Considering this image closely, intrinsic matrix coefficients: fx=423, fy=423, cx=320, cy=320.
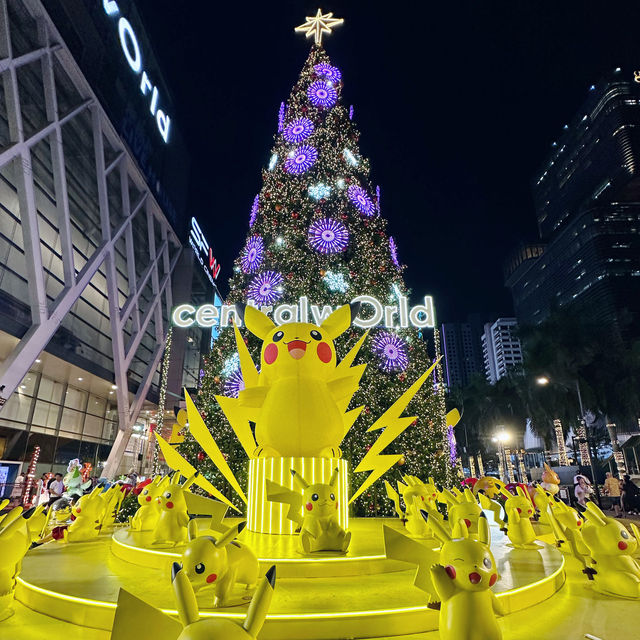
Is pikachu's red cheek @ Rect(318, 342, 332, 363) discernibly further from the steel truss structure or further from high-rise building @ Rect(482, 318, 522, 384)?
high-rise building @ Rect(482, 318, 522, 384)

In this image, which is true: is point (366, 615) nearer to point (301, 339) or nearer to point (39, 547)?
point (301, 339)

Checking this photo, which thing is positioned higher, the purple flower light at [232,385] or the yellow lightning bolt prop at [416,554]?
the purple flower light at [232,385]

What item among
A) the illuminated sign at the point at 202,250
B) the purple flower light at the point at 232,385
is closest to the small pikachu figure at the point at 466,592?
the purple flower light at the point at 232,385

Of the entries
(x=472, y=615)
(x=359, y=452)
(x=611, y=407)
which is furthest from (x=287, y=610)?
(x=611, y=407)

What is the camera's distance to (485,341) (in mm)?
120312

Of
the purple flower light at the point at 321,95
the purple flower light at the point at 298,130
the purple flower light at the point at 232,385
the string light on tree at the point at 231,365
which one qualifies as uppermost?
the purple flower light at the point at 321,95

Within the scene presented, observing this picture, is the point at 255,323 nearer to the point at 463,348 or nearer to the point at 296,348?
the point at 296,348

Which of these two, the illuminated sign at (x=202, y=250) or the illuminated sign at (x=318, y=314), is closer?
the illuminated sign at (x=318, y=314)

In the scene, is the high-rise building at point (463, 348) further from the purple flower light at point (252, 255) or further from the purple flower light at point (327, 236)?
the purple flower light at point (252, 255)

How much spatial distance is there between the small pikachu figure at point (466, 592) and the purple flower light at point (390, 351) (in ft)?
29.1

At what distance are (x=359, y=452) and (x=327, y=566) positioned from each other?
238 inches

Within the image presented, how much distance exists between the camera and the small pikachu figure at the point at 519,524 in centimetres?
602

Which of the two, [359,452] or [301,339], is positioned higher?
[301,339]

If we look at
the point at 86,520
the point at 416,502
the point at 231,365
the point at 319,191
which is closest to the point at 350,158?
the point at 319,191
